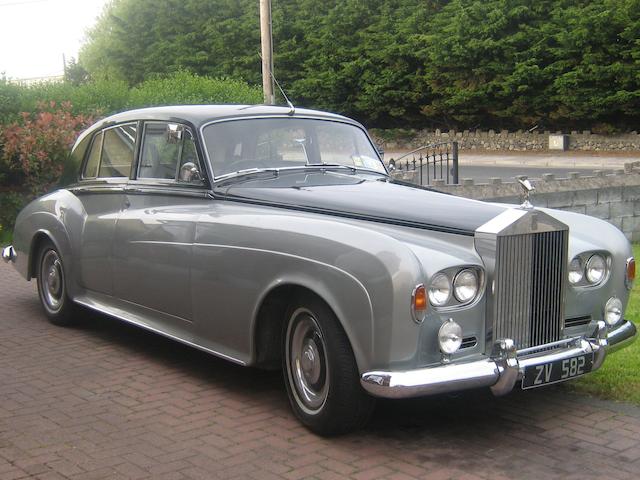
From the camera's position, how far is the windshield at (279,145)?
605cm

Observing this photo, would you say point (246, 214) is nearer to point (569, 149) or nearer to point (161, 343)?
point (161, 343)

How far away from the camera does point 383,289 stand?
4395 mm

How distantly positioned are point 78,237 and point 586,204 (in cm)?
807

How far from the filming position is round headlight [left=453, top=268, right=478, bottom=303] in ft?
14.9

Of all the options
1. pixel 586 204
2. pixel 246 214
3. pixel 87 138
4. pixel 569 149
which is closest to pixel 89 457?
pixel 246 214

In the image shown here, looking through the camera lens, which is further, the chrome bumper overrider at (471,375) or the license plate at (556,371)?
the license plate at (556,371)

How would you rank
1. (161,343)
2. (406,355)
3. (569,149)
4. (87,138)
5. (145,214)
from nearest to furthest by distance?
(406,355)
(145,214)
(161,343)
(87,138)
(569,149)

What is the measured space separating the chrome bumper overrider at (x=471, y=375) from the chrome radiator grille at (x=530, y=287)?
0.11 meters

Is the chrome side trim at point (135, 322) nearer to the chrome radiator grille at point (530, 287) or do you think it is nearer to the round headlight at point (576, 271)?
the chrome radiator grille at point (530, 287)

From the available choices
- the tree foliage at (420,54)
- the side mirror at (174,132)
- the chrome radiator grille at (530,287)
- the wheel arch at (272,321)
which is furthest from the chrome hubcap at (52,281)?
the tree foliage at (420,54)

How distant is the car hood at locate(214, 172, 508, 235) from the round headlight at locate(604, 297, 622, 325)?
35.7 inches

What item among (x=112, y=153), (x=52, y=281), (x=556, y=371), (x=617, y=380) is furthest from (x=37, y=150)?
(x=556, y=371)

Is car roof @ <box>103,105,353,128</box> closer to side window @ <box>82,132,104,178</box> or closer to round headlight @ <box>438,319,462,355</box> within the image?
side window @ <box>82,132,104,178</box>

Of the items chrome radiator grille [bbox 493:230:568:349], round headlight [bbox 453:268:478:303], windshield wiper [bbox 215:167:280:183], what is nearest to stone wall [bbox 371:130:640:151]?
windshield wiper [bbox 215:167:280:183]
